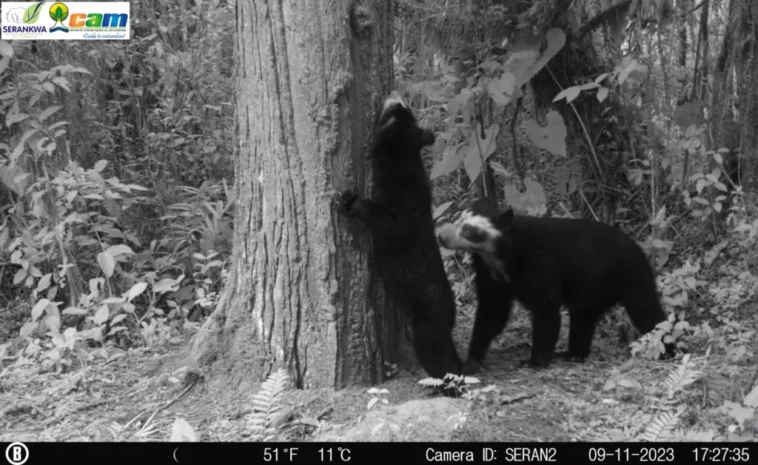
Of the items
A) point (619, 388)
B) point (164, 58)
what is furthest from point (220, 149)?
point (619, 388)

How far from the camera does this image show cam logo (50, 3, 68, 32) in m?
7.72

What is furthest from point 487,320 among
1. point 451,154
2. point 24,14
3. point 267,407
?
point 24,14

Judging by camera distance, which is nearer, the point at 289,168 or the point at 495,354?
the point at 289,168

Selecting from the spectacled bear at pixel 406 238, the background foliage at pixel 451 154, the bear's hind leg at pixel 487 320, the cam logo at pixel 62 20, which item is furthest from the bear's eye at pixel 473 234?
the cam logo at pixel 62 20

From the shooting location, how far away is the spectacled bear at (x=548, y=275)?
637 centimetres

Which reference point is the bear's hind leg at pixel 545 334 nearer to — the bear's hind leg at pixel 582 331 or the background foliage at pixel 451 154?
the bear's hind leg at pixel 582 331

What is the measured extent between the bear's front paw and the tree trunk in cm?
6

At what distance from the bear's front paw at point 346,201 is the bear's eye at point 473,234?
1719 mm

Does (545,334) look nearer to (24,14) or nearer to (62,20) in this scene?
(62,20)
